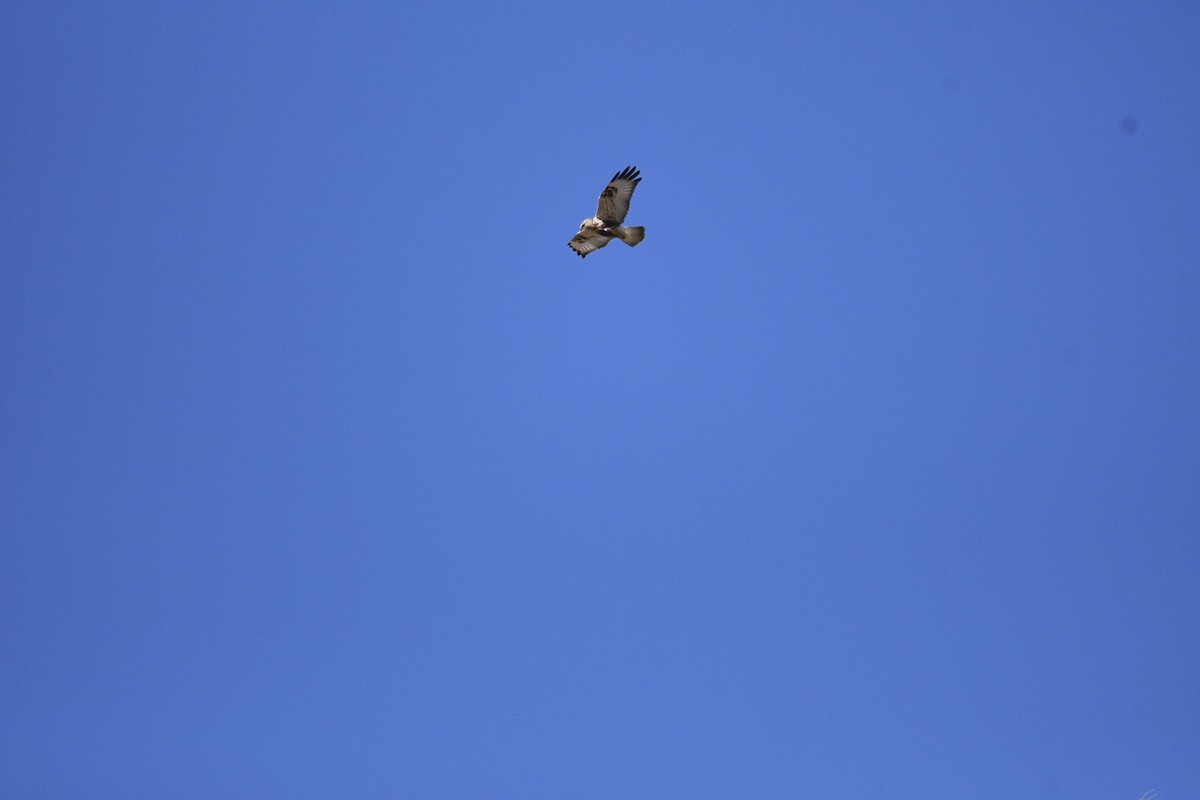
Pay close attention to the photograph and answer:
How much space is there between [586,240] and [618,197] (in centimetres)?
151

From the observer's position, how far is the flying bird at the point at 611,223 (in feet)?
119

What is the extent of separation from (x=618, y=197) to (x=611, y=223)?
29.9 inches

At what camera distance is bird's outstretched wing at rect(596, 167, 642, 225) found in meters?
36.1

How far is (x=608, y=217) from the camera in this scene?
3656 cm

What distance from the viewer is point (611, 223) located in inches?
1446

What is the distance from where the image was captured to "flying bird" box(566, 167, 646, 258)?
3612cm

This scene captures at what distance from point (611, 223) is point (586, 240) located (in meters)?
0.84

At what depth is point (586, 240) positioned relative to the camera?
122 feet

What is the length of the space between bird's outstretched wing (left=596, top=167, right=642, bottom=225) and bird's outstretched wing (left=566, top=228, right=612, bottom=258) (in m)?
0.56

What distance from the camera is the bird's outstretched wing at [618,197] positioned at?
36.1 metres

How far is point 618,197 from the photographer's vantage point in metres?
36.3

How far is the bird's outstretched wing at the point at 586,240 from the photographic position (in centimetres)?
3694
